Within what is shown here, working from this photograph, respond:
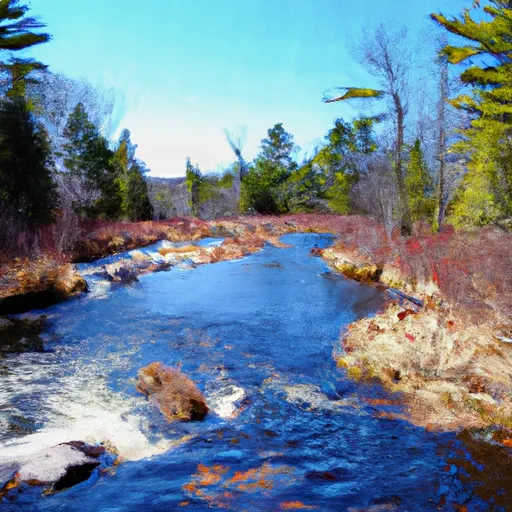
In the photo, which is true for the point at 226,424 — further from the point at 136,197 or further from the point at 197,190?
the point at 197,190

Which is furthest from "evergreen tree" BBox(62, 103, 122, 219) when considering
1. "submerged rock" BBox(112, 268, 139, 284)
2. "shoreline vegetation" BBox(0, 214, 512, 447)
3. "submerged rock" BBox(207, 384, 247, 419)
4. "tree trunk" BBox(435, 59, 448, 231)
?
"submerged rock" BBox(207, 384, 247, 419)

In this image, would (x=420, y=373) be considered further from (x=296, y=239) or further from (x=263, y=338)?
(x=296, y=239)

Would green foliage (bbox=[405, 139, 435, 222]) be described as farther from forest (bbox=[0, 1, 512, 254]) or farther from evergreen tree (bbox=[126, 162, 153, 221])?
evergreen tree (bbox=[126, 162, 153, 221])

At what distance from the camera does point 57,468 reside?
11.1 feet

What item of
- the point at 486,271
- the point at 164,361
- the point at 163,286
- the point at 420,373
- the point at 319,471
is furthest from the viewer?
the point at 163,286

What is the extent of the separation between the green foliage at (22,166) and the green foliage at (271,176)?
2445 centimetres

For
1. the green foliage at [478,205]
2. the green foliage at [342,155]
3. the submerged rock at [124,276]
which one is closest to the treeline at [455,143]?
the green foliage at [478,205]

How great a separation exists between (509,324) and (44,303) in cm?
909

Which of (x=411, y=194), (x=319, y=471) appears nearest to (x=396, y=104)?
(x=411, y=194)

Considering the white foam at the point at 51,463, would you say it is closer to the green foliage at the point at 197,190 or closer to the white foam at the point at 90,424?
the white foam at the point at 90,424

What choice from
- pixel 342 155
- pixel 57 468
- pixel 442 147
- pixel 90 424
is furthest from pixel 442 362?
pixel 342 155

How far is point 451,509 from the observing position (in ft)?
10.5

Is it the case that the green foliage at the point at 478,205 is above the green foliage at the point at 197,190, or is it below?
below

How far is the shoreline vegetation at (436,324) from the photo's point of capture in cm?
478
